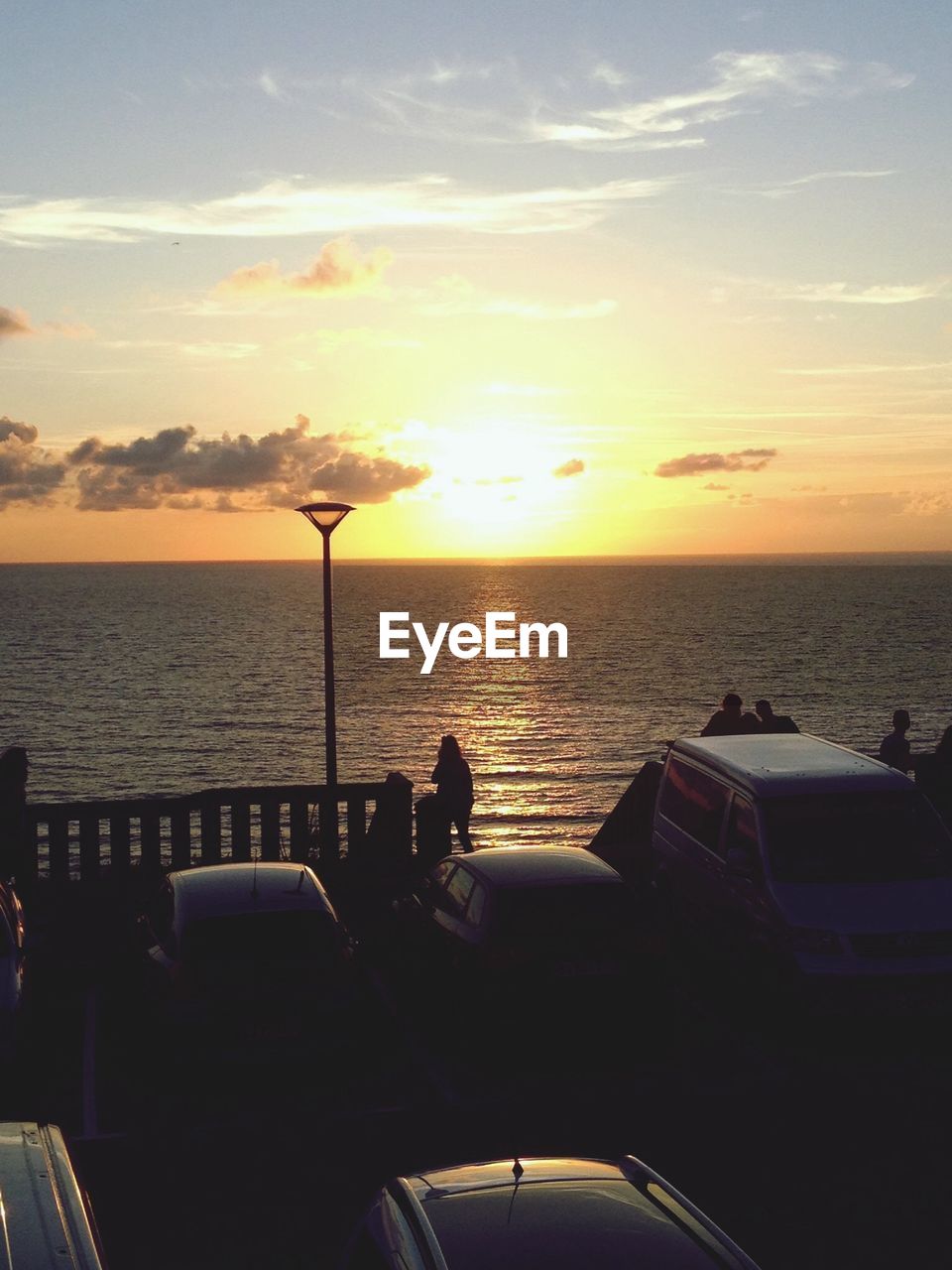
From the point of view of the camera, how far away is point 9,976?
941cm

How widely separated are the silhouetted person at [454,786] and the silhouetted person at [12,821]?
526 cm

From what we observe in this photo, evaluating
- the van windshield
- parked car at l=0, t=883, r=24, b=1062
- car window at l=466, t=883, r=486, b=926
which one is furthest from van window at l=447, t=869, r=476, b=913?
parked car at l=0, t=883, r=24, b=1062

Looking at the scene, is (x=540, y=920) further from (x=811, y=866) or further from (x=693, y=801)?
(x=693, y=801)

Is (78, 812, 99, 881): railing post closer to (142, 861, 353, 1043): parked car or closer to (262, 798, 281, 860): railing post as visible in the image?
(262, 798, 281, 860): railing post

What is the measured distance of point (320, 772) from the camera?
56219 mm

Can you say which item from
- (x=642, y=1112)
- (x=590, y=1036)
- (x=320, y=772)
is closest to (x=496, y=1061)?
(x=590, y=1036)

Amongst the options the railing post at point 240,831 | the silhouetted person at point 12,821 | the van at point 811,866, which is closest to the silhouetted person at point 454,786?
the railing post at point 240,831

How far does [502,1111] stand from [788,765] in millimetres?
4538

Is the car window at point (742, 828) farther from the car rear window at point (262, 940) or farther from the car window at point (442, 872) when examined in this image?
the car rear window at point (262, 940)

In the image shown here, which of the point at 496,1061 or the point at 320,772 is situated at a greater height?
the point at 496,1061

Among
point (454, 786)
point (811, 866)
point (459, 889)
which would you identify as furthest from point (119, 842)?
point (811, 866)

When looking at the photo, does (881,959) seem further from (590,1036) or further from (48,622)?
(48,622)

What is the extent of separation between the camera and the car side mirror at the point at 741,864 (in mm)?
10773

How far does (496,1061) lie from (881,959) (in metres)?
3.10
